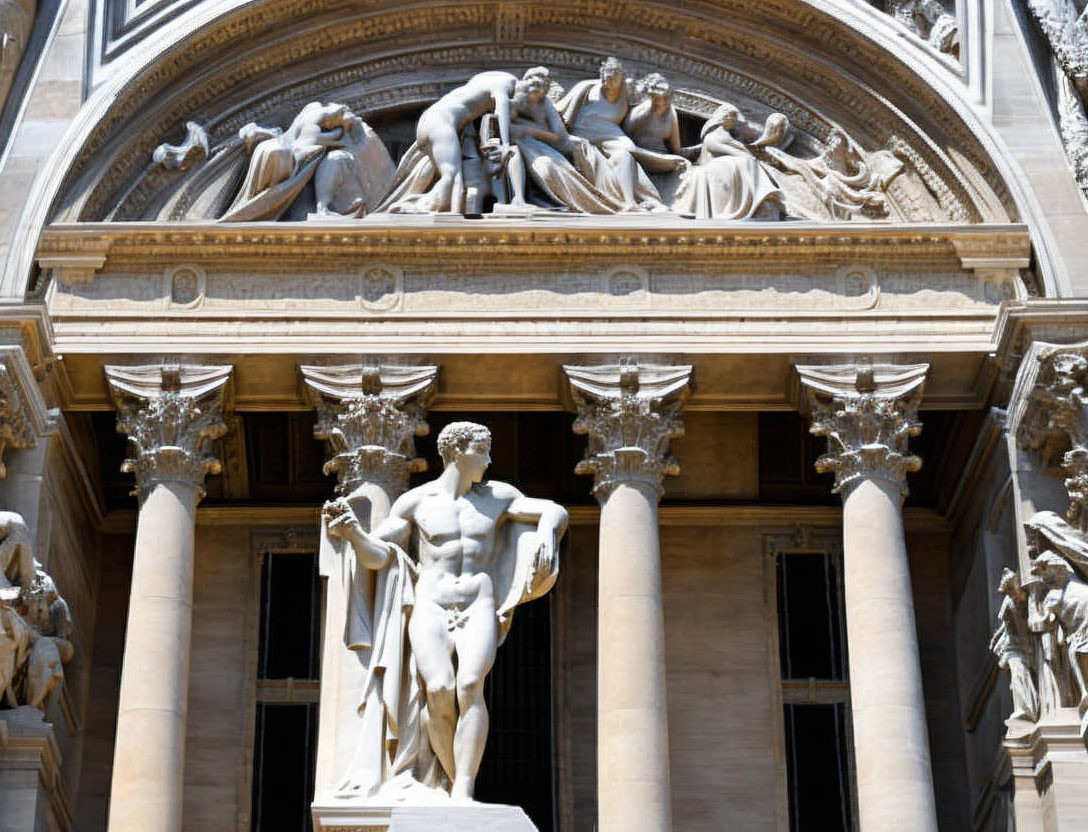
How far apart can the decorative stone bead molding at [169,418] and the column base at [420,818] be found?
25.8 ft

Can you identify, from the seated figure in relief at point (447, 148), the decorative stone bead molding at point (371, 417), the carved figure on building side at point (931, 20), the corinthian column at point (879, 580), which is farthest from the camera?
the carved figure on building side at point (931, 20)

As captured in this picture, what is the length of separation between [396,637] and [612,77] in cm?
997

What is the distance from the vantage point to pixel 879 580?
991 inches

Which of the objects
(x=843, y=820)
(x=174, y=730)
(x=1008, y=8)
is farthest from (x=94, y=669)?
(x=1008, y=8)

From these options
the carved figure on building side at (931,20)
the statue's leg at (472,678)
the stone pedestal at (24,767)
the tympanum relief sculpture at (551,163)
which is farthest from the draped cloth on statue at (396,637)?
the carved figure on building side at (931,20)

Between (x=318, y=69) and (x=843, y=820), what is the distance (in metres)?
9.70

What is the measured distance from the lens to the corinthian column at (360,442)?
24.7m

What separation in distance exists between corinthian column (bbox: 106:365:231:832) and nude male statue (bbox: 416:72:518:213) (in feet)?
10.1

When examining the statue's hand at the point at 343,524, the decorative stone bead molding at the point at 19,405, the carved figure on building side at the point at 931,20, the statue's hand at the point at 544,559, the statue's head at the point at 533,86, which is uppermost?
the carved figure on building side at the point at 931,20

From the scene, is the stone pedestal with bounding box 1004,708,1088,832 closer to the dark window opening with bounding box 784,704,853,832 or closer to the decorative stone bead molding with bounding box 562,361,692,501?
the dark window opening with bounding box 784,704,853,832

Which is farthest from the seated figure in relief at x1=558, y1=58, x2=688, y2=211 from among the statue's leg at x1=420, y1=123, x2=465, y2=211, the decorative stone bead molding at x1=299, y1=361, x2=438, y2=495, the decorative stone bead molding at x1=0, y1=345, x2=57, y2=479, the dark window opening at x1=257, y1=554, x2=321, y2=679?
the decorative stone bead molding at x1=0, y1=345, x2=57, y2=479

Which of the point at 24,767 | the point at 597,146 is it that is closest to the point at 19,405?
the point at 24,767

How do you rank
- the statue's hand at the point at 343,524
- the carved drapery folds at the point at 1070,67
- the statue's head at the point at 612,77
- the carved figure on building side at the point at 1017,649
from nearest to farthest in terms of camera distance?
the statue's hand at the point at 343,524
the carved figure on building side at the point at 1017,649
the carved drapery folds at the point at 1070,67
the statue's head at the point at 612,77

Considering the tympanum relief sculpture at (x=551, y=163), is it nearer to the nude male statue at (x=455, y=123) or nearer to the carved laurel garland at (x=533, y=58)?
the nude male statue at (x=455, y=123)
